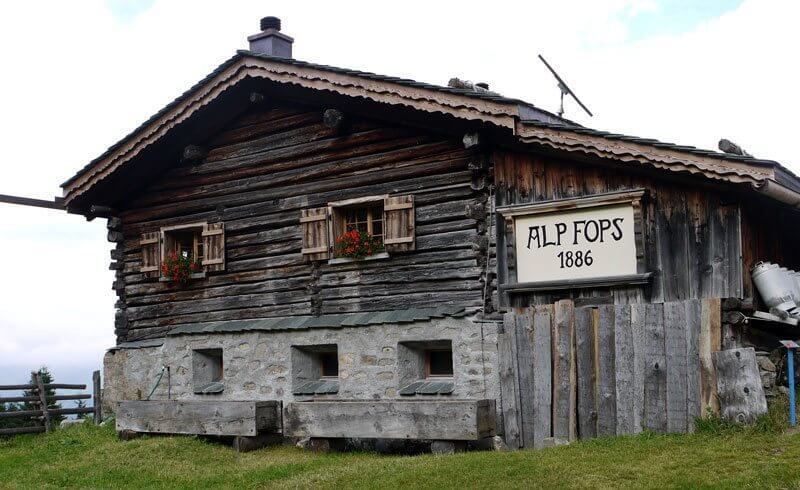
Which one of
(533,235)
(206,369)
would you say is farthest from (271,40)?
(533,235)

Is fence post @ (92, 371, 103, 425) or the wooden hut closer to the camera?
the wooden hut

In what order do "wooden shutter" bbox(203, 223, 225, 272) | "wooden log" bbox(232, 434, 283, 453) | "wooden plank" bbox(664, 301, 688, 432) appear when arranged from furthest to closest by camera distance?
"wooden shutter" bbox(203, 223, 225, 272)
"wooden log" bbox(232, 434, 283, 453)
"wooden plank" bbox(664, 301, 688, 432)

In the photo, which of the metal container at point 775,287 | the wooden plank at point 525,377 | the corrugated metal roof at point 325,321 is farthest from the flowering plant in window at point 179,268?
the metal container at point 775,287

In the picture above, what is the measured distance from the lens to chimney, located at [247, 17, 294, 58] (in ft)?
53.2

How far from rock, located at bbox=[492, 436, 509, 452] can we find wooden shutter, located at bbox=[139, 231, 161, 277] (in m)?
7.50

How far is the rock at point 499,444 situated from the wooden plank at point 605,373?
4.59ft

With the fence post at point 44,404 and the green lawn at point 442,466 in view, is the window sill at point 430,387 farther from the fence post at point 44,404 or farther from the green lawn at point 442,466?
the fence post at point 44,404

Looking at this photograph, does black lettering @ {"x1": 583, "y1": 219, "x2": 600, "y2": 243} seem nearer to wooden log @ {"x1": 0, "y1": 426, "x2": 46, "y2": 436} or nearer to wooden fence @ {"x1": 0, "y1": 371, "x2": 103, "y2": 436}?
wooden fence @ {"x1": 0, "y1": 371, "x2": 103, "y2": 436}

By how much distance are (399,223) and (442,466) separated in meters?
4.51

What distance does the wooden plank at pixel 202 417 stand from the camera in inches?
538

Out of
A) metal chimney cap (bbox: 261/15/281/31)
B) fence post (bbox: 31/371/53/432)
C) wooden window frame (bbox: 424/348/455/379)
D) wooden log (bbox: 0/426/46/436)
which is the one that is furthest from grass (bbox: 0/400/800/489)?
metal chimney cap (bbox: 261/15/281/31)

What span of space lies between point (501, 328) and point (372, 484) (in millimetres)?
3498

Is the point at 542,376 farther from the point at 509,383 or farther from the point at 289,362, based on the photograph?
the point at 289,362

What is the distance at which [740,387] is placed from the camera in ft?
34.4
